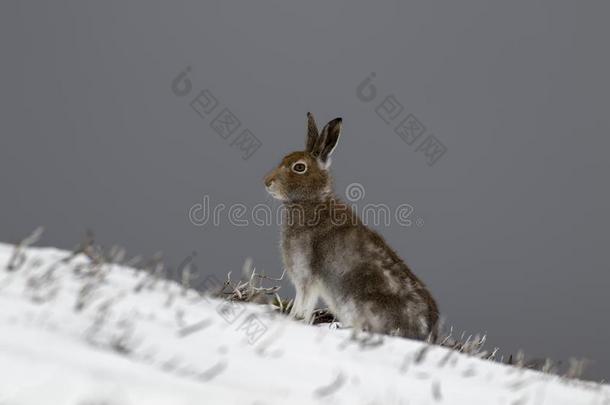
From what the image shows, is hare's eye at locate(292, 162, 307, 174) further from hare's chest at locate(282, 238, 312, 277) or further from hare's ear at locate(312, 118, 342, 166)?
hare's chest at locate(282, 238, 312, 277)

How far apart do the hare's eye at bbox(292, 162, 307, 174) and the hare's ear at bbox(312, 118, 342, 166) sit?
6.8 inches

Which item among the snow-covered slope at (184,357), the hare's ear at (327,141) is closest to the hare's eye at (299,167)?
the hare's ear at (327,141)

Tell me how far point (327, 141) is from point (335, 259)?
1.28 metres

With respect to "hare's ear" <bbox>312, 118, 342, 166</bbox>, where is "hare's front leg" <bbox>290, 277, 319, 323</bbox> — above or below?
below

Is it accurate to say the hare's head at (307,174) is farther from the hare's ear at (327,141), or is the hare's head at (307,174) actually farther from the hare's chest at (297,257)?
the hare's chest at (297,257)

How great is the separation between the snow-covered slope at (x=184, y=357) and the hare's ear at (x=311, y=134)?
315 centimetres

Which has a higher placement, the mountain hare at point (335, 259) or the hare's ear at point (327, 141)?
the hare's ear at point (327, 141)

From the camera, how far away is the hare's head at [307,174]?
7.79m

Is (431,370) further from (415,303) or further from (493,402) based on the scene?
(415,303)

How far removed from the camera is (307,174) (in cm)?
779

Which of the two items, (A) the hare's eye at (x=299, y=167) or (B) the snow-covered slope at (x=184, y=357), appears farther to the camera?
(A) the hare's eye at (x=299, y=167)

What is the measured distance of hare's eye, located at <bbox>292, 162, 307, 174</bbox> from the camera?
25.6 ft

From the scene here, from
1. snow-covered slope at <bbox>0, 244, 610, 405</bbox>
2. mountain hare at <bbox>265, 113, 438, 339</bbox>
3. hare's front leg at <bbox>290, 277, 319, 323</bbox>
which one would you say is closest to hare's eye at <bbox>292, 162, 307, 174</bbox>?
mountain hare at <bbox>265, 113, 438, 339</bbox>

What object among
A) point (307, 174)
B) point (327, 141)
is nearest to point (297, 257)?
point (307, 174)
